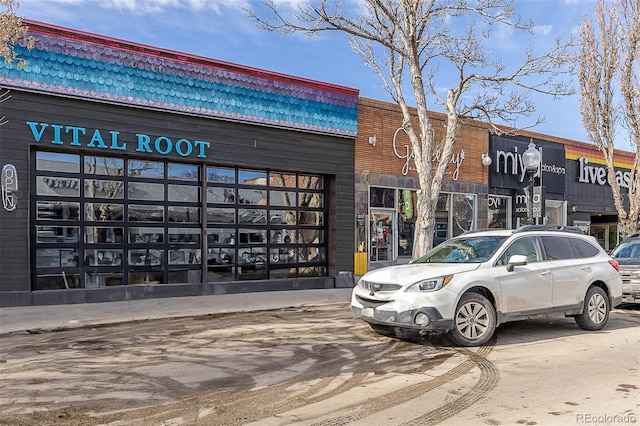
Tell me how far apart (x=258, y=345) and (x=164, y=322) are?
2875mm

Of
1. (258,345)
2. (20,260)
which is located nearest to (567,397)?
(258,345)

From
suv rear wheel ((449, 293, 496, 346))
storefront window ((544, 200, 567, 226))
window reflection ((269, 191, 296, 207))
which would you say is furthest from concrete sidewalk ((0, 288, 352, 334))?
storefront window ((544, 200, 567, 226))

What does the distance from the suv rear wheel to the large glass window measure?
782 centimetres

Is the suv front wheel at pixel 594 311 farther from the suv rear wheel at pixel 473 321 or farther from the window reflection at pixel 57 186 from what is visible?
the window reflection at pixel 57 186

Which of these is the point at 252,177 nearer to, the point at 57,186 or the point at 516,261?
the point at 57,186

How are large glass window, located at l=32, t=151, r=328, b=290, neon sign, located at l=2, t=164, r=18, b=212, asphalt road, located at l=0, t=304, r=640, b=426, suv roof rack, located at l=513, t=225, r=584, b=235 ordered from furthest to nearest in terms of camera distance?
large glass window, located at l=32, t=151, r=328, b=290
neon sign, located at l=2, t=164, r=18, b=212
suv roof rack, located at l=513, t=225, r=584, b=235
asphalt road, located at l=0, t=304, r=640, b=426

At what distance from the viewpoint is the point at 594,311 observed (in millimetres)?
8750

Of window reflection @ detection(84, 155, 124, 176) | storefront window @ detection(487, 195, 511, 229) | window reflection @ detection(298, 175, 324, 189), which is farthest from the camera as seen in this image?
storefront window @ detection(487, 195, 511, 229)

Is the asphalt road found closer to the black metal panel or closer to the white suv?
the white suv

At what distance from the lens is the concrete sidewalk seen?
367 inches

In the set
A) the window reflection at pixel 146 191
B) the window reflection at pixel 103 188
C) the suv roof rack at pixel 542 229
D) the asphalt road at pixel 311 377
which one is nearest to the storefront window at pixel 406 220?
the window reflection at pixel 146 191

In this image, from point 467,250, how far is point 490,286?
0.95 metres

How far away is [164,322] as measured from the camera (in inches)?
381

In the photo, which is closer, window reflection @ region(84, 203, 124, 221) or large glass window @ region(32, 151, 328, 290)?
large glass window @ region(32, 151, 328, 290)
